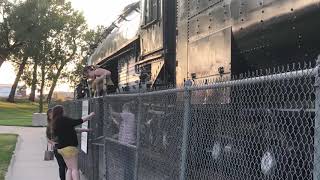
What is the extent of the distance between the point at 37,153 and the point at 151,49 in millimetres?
6700

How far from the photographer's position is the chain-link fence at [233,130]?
414cm

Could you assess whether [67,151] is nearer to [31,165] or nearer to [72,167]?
[72,167]

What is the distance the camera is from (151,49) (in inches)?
467

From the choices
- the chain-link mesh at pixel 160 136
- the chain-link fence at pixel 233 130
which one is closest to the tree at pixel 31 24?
the chain-link mesh at pixel 160 136

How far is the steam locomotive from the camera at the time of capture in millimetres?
5988

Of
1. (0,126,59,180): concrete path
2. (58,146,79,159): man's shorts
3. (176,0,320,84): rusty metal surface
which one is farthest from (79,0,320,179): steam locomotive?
(0,126,59,180): concrete path

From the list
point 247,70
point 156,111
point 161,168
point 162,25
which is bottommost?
point 161,168

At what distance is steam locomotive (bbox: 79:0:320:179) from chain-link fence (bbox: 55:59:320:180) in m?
0.04

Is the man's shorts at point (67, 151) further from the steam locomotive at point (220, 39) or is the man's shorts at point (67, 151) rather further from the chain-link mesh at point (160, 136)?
the chain-link mesh at point (160, 136)

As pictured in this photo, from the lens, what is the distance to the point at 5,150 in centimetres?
1728

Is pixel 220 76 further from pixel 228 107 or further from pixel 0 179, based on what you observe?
pixel 0 179

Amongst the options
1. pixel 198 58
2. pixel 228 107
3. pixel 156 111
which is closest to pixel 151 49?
pixel 198 58

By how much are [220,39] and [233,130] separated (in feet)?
11.3

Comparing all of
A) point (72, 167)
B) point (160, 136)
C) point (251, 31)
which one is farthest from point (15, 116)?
point (160, 136)
